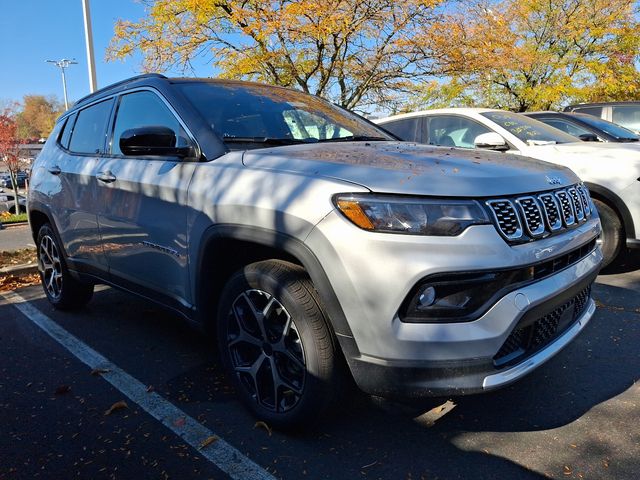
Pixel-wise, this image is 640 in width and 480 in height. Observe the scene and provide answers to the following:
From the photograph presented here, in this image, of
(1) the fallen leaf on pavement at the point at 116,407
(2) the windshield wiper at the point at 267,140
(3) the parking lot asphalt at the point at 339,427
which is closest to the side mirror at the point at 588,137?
(3) the parking lot asphalt at the point at 339,427

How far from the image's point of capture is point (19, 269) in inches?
243

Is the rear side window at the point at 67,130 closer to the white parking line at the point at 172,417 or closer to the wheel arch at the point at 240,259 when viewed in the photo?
the white parking line at the point at 172,417

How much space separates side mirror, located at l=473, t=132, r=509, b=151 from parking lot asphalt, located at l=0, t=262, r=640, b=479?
2400mm

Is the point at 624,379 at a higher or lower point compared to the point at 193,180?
lower

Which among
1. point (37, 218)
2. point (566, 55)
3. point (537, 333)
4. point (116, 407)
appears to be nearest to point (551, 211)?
point (537, 333)

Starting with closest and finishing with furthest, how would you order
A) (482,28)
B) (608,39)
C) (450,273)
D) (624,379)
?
(450,273) → (624,379) → (482,28) → (608,39)

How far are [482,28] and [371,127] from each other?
7.85 metres

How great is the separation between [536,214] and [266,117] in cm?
174

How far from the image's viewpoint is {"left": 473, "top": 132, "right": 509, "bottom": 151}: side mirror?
17.8ft

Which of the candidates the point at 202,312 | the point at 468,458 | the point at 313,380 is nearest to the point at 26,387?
→ the point at 202,312

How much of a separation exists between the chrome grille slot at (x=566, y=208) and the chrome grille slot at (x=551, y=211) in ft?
0.19

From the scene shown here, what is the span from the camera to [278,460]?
2.41 metres

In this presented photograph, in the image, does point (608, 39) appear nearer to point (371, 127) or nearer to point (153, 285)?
point (371, 127)

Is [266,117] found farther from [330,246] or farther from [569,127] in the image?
[569,127]
